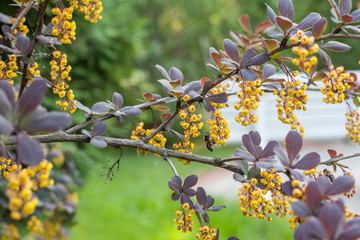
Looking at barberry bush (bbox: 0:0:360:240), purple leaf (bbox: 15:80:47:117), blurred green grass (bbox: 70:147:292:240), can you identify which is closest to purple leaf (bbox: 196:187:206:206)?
barberry bush (bbox: 0:0:360:240)

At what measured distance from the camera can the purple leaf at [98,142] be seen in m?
0.59

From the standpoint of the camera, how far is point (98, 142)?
595 mm

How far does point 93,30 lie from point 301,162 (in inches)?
93.4

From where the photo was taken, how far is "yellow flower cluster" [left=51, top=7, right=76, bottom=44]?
0.57 metres

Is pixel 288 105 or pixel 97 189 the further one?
pixel 97 189

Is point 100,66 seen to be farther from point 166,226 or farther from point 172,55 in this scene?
point 172,55

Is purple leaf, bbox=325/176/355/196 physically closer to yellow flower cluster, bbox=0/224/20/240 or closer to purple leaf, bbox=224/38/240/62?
purple leaf, bbox=224/38/240/62

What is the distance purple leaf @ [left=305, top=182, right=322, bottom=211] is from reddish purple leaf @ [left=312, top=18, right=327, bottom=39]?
267mm

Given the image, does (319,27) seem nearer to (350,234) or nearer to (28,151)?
(350,234)

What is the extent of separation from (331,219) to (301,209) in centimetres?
4

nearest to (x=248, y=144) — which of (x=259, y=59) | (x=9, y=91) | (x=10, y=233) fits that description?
(x=259, y=59)

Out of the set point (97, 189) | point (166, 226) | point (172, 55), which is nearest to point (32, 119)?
point (166, 226)

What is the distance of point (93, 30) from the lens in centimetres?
261

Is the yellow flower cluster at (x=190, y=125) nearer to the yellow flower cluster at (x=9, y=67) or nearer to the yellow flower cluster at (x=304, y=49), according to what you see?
the yellow flower cluster at (x=304, y=49)
